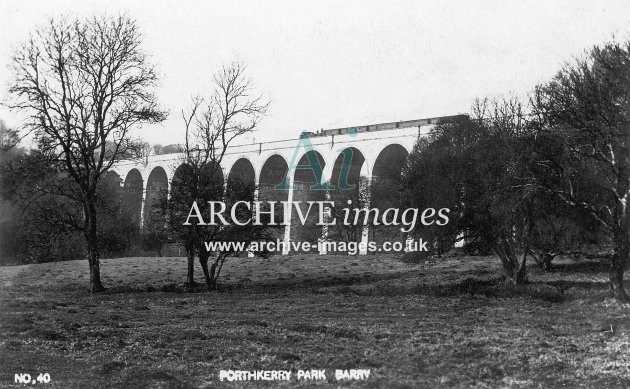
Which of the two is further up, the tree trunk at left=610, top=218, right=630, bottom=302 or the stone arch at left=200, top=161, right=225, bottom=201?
the stone arch at left=200, top=161, right=225, bottom=201

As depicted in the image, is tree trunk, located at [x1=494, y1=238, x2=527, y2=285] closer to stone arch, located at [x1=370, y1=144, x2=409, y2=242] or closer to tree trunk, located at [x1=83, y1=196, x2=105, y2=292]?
stone arch, located at [x1=370, y1=144, x2=409, y2=242]

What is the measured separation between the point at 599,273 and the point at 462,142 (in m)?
6.18

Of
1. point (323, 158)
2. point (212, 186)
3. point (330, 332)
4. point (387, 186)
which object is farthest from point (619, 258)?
point (323, 158)

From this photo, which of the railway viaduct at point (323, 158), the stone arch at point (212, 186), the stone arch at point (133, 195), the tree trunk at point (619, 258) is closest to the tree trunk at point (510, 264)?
the tree trunk at point (619, 258)

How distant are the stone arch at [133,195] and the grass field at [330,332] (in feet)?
78.4

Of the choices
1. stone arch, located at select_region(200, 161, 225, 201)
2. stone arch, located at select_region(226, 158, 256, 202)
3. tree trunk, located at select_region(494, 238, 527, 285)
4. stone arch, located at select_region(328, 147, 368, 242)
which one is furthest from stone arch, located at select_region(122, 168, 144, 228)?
tree trunk, located at select_region(494, 238, 527, 285)

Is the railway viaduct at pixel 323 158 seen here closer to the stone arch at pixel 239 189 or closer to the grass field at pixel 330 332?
the stone arch at pixel 239 189

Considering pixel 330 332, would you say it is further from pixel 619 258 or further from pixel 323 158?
pixel 323 158

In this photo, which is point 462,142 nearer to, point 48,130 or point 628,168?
point 628,168

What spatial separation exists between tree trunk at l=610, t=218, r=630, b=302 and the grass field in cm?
33

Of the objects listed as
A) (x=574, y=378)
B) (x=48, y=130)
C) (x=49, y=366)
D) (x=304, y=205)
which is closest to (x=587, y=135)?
(x=574, y=378)

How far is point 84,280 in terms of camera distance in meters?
22.8

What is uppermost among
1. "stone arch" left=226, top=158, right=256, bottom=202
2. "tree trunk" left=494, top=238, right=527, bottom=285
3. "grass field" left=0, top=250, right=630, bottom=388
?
"stone arch" left=226, top=158, right=256, bottom=202

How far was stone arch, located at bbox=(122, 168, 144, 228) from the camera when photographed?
45.0 meters
